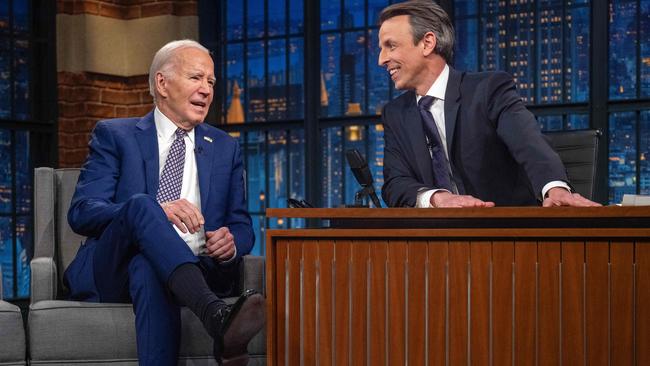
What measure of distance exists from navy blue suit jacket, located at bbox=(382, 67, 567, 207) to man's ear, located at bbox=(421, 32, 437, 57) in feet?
0.32

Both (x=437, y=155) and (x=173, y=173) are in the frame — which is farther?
(x=173, y=173)

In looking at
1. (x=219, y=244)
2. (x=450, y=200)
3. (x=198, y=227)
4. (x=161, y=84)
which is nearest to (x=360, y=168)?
(x=450, y=200)

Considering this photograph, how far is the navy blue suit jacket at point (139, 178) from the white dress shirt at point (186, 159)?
2 centimetres

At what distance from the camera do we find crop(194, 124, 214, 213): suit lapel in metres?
2.96

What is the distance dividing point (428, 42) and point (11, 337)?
152 cm

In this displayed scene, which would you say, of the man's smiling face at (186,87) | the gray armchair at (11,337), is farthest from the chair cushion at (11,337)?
the man's smiling face at (186,87)

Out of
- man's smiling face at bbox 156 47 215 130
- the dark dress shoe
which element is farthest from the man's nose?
the dark dress shoe

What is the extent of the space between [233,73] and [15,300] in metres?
1.72

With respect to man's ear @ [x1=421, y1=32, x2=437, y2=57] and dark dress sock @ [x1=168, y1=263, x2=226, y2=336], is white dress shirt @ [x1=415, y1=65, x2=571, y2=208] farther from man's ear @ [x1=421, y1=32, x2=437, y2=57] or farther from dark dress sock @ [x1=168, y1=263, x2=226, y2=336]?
dark dress sock @ [x1=168, y1=263, x2=226, y2=336]

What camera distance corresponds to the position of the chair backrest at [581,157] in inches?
121

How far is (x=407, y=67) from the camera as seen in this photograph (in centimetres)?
292

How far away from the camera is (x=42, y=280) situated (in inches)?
116

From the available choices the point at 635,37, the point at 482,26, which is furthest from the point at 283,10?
the point at 635,37

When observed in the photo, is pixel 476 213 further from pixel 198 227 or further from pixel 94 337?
pixel 94 337
